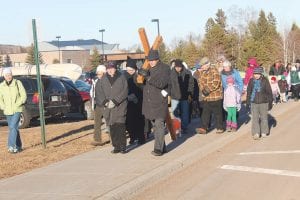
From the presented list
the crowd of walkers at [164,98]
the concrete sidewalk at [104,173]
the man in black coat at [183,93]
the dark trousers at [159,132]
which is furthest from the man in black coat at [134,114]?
the dark trousers at [159,132]

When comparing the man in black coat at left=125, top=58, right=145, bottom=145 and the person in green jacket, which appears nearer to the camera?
the person in green jacket

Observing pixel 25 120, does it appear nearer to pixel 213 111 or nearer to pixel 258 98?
pixel 213 111

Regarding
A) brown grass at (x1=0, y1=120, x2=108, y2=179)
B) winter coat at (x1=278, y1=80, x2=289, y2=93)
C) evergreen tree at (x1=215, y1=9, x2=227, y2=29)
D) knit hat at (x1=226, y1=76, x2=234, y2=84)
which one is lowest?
brown grass at (x1=0, y1=120, x2=108, y2=179)

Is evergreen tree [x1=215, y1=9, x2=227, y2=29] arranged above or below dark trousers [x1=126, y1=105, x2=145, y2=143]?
above

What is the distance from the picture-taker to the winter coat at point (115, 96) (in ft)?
37.0

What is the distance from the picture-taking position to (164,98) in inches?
437

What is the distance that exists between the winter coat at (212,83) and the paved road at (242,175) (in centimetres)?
139

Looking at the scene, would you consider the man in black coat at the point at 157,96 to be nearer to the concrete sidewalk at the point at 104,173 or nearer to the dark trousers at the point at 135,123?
the concrete sidewalk at the point at 104,173

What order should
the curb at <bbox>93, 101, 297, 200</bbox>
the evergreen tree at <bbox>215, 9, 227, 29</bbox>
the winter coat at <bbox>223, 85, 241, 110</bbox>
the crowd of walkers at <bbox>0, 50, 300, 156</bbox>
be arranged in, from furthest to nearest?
the evergreen tree at <bbox>215, 9, 227, 29</bbox> < the winter coat at <bbox>223, 85, 241, 110</bbox> < the crowd of walkers at <bbox>0, 50, 300, 156</bbox> < the curb at <bbox>93, 101, 297, 200</bbox>

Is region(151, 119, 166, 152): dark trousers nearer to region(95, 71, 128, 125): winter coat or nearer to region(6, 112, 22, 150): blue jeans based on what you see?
region(95, 71, 128, 125): winter coat

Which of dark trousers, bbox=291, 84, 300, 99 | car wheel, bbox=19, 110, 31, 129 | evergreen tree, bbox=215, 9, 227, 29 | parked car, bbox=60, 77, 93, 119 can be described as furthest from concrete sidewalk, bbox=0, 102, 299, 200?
evergreen tree, bbox=215, 9, 227, 29

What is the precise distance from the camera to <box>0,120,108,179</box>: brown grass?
1106cm

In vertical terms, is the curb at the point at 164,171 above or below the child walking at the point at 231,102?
below

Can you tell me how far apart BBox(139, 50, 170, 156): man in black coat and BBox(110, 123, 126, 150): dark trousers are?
60 cm
